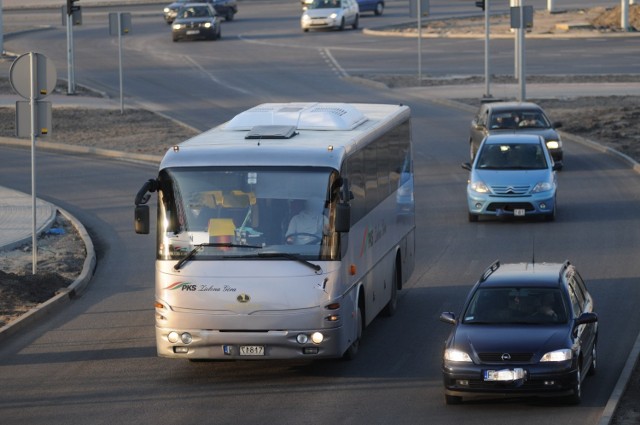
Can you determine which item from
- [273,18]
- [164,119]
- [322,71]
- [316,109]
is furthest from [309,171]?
[273,18]

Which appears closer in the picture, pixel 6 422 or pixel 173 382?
pixel 6 422

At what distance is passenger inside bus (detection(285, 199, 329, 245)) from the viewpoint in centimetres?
1524

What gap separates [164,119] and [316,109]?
964 inches

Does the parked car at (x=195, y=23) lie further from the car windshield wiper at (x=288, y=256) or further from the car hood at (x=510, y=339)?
the car hood at (x=510, y=339)

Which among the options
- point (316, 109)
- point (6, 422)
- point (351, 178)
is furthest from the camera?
point (316, 109)

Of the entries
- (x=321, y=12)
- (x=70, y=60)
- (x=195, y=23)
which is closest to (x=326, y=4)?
(x=321, y=12)

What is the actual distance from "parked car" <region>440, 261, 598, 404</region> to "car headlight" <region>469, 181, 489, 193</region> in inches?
451

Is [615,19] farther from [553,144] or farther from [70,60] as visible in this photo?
[553,144]

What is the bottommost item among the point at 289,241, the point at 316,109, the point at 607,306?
the point at 607,306

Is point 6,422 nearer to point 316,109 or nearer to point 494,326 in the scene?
point 494,326

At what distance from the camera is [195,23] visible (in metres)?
65.1

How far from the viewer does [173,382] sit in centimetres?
1559

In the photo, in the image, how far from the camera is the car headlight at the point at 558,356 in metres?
13.8

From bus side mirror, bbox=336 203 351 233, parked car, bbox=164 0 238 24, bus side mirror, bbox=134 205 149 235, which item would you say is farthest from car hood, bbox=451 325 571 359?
parked car, bbox=164 0 238 24
